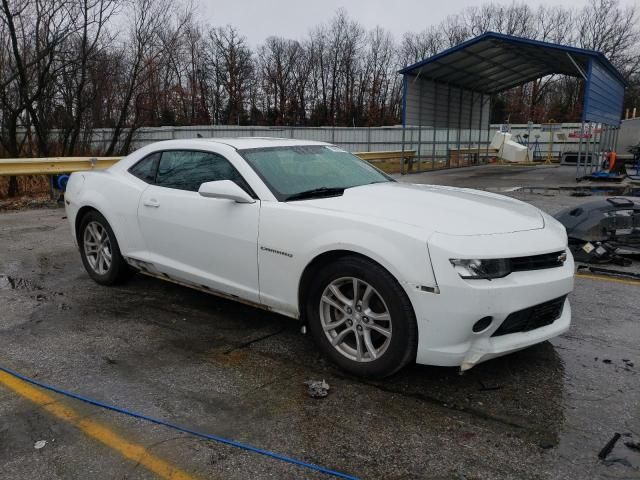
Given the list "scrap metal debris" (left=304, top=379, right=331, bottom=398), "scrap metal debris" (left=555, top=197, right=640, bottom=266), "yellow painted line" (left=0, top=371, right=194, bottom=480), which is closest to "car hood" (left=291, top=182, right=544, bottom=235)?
"scrap metal debris" (left=304, top=379, right=331, bottom=398)

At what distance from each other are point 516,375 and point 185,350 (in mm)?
2238

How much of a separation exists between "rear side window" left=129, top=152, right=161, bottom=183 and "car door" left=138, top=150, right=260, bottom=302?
0.07 metres

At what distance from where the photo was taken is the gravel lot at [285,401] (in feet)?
8.05

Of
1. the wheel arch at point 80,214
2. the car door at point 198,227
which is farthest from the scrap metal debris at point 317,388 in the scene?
the wheel arch at point 80,214

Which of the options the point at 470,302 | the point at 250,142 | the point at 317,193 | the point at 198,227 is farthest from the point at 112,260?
the point at 470,302

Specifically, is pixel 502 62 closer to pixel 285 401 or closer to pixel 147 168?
pixel 147 168

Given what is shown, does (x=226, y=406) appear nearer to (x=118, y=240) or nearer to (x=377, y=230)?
(x=377, y=230)

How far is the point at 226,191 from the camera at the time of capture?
3635mm

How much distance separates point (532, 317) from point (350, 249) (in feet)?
3.71

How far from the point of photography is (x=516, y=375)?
332cm

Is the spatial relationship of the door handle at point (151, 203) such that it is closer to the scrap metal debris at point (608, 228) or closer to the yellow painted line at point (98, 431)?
the yellow painted line at point (98, 431)

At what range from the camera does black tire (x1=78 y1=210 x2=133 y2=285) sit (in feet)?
16.1

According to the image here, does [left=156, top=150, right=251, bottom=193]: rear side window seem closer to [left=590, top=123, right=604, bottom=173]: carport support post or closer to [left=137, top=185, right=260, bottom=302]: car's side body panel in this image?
[left=137, top=185, right=260, bottom=302]: car's side body panel

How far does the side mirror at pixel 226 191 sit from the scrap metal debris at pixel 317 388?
1303 mm
